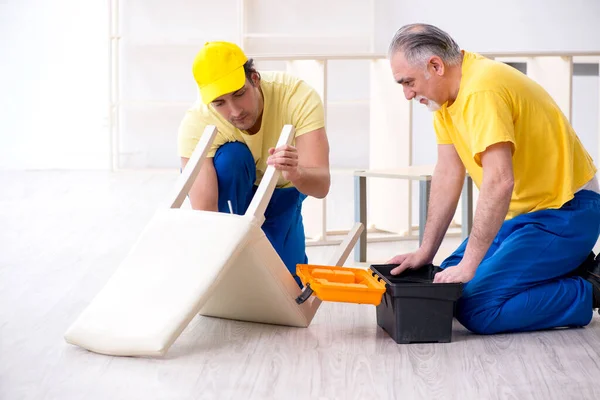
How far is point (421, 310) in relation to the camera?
89.7 inches

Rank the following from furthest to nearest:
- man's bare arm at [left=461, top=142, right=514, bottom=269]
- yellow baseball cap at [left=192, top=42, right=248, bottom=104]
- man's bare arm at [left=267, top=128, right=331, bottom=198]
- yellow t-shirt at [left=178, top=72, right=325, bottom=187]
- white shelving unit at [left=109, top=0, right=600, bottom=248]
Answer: white shelving unit at [left=109, top=0, right=600, bottom=248] < yellow t-shirt at [left=178, top=72, right=325, bottom=187] < man's bare arm at [left=267, top=128, right=331, bottom=198] < yellow baseball cap at [left=192, top=42, right=248, bottom=104] < man's bare arm at [left=461, top=142, right=514, bottom=269]

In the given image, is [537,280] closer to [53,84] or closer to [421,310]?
[421,310]

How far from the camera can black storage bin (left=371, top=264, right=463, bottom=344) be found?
2.25 m

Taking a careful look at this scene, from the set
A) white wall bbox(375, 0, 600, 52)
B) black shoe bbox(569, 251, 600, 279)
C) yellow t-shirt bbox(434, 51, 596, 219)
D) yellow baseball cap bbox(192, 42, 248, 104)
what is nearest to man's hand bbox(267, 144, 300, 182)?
yellow baseball cap bbox(192, 42, 248, 104)

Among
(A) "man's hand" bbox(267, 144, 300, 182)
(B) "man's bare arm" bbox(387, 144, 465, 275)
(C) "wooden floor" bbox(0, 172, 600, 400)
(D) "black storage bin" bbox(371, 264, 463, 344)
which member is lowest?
(C) "wooden floor" bbox(0, 172, 600, 400)

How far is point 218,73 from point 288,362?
2.54ft

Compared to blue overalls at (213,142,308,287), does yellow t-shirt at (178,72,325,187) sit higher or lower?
higher

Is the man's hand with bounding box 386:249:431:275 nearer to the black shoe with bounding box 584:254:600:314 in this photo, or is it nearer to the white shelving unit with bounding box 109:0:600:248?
the black shoe with bounding box 584:254:600:314

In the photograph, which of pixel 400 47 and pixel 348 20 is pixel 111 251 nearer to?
pixel 400 47

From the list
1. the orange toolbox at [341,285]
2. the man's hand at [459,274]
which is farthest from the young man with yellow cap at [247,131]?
the man's hand at [459,274]

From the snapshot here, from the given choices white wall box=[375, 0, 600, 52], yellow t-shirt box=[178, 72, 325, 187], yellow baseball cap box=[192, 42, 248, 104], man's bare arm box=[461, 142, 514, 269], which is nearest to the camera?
man's bare arm box=[461, 142, 514, 269]

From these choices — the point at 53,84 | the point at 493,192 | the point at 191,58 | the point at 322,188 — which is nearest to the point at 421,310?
the point at 493,192

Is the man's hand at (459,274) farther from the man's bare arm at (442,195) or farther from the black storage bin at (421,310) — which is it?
the man's bare arm at (442,195)

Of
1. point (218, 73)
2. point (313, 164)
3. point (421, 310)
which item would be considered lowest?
point (421, 310)
